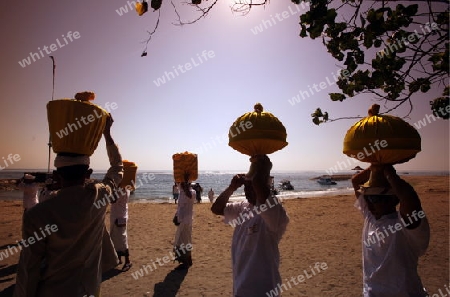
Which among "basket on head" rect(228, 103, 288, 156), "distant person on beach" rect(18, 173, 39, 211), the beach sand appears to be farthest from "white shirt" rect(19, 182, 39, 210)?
"basket on head" rect(228, 103, 288, 156)

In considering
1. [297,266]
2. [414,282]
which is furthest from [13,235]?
[414,282]

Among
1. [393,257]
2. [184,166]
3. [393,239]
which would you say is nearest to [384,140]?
[393,239]

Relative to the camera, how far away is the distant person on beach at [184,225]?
24.2 ft

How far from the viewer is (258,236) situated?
3199 mm

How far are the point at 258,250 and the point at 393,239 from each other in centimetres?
139

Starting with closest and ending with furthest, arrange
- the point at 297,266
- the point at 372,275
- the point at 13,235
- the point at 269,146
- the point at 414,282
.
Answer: the point at 414,282, the point at 372,275, the point at 269,146, the point at 297,266, the point at 13,235

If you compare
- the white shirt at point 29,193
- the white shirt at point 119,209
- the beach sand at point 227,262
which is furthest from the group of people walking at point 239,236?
the white shirt at point 29,193

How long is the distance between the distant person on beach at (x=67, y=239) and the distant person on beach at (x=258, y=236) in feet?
4.86

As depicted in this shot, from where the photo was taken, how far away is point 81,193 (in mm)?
2402

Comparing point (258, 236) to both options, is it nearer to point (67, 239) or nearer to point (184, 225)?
point (67, 239)

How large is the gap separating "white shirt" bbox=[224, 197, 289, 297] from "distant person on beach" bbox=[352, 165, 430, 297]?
37.2 inches

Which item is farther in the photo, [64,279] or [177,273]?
[177,273]

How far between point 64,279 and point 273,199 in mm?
2023

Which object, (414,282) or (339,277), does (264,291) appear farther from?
(339,277)
